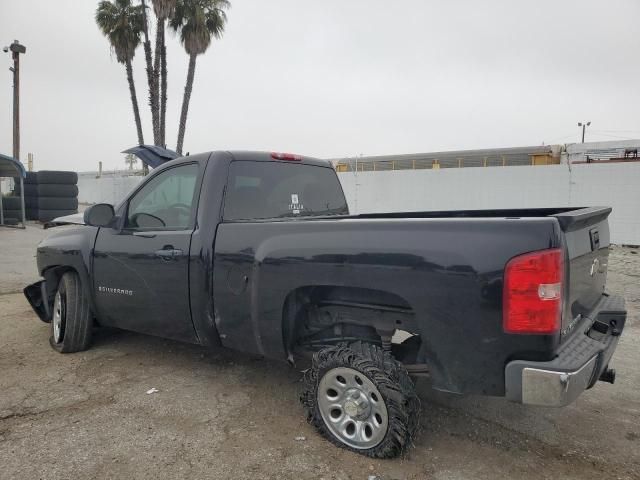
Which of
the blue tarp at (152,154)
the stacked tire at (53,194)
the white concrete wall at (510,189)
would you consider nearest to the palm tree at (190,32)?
the stacked tire at (53,194)

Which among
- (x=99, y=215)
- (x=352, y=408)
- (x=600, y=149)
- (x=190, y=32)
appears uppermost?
(x=190, y=32)

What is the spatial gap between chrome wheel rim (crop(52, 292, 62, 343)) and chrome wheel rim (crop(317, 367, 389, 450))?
2.90 m

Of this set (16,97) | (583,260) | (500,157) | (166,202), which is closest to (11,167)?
(16,97)

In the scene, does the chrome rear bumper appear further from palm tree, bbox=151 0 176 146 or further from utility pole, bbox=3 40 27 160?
utility pole, bbox=3 40 27 160

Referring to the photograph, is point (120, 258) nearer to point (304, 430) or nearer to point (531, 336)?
point (304, 430)

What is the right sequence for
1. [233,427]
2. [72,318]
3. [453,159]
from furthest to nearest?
[453,159]
[72,318]
[233,427]

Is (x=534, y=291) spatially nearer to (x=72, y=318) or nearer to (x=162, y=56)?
(x=72, y=318)

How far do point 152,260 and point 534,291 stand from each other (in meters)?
2.67

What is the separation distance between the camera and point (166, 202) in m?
3.86

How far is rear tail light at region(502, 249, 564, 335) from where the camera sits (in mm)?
2184

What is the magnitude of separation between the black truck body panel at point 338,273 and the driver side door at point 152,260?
0.01 m

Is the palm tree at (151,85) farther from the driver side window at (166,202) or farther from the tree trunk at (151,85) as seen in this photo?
the driver side window at (166,202)

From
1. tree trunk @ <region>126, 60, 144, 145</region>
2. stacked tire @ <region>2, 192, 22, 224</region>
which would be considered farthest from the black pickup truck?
tree trunk @ <region>126, 60, 144, 145</region>

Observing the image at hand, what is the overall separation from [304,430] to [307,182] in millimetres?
2039
